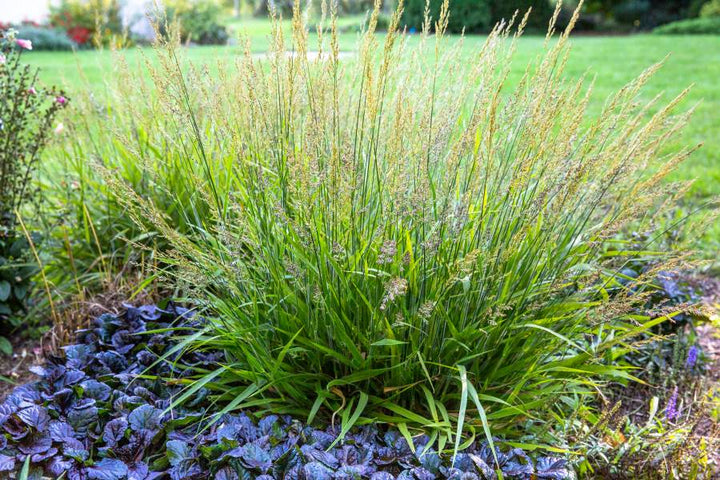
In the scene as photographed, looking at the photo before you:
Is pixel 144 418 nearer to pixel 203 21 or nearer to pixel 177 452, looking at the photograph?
pixel 177 452

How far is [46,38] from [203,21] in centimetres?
360

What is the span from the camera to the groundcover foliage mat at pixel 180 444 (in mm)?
1826

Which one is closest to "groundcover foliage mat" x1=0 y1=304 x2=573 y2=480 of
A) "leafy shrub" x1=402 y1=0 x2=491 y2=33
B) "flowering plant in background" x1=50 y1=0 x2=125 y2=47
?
"leafy shrub" x1=402 y1=0 x2=491 y2=33

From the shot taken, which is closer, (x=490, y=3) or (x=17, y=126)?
(x=17, y=126)

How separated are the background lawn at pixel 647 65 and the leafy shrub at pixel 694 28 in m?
1.76

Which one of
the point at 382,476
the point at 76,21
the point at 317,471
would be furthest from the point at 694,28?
the point at 317,471

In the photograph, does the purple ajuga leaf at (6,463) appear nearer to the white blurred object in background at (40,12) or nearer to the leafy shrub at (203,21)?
the white blurred object in background at (40,12)

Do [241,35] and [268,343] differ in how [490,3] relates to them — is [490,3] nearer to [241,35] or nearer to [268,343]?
[241,35]

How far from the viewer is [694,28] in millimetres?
15750

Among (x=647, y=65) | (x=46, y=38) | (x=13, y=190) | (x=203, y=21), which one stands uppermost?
(x=203, y=21)

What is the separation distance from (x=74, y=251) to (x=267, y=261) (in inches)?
70.0

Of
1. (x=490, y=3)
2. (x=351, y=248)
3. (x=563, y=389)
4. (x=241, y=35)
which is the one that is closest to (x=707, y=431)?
(x=563, y=389)

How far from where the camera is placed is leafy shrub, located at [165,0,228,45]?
48.0 feet

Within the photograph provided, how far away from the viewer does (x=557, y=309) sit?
2.14 m
